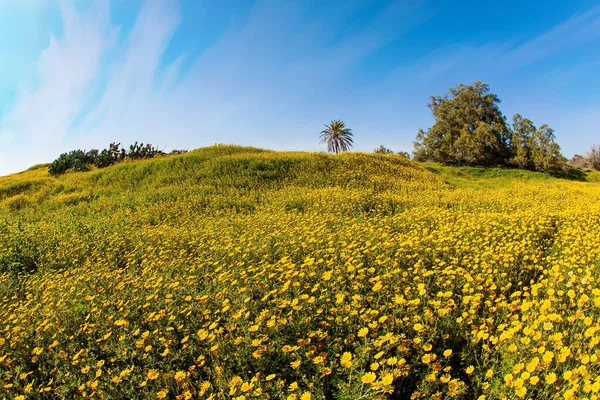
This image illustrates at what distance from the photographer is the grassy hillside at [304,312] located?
9.03 ft

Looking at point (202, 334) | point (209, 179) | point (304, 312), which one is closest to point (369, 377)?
point (304, 312)

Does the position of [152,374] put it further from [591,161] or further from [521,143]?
[591,161]

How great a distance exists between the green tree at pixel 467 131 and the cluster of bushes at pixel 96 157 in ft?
97.8

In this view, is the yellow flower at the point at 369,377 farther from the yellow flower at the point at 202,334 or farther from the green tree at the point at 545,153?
the green tree at the point at 545,153

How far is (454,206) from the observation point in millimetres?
11930

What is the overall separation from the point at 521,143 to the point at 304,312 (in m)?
40.1

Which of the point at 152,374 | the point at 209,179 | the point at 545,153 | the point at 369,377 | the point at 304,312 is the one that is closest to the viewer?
the point at 369,377

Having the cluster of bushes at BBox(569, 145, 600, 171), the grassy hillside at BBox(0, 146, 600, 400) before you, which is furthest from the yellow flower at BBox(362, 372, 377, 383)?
the cluster of bushes at BBox(569, 145, 600, 171)

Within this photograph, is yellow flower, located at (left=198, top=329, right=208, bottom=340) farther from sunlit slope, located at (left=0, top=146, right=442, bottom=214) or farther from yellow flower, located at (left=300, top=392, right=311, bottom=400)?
sunlit slope, located at (left=0, top=146, right=442, bottom=214)

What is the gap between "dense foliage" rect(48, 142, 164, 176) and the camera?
21781mm

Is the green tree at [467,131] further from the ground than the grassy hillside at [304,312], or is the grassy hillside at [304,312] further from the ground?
the green tree at [467,131]

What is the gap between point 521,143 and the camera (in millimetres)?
35781

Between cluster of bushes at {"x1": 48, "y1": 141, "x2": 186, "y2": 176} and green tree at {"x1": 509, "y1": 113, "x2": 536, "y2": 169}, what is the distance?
33.6 metres

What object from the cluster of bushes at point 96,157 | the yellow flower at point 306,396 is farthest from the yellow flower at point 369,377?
the cluster of bushes at point 96,157
